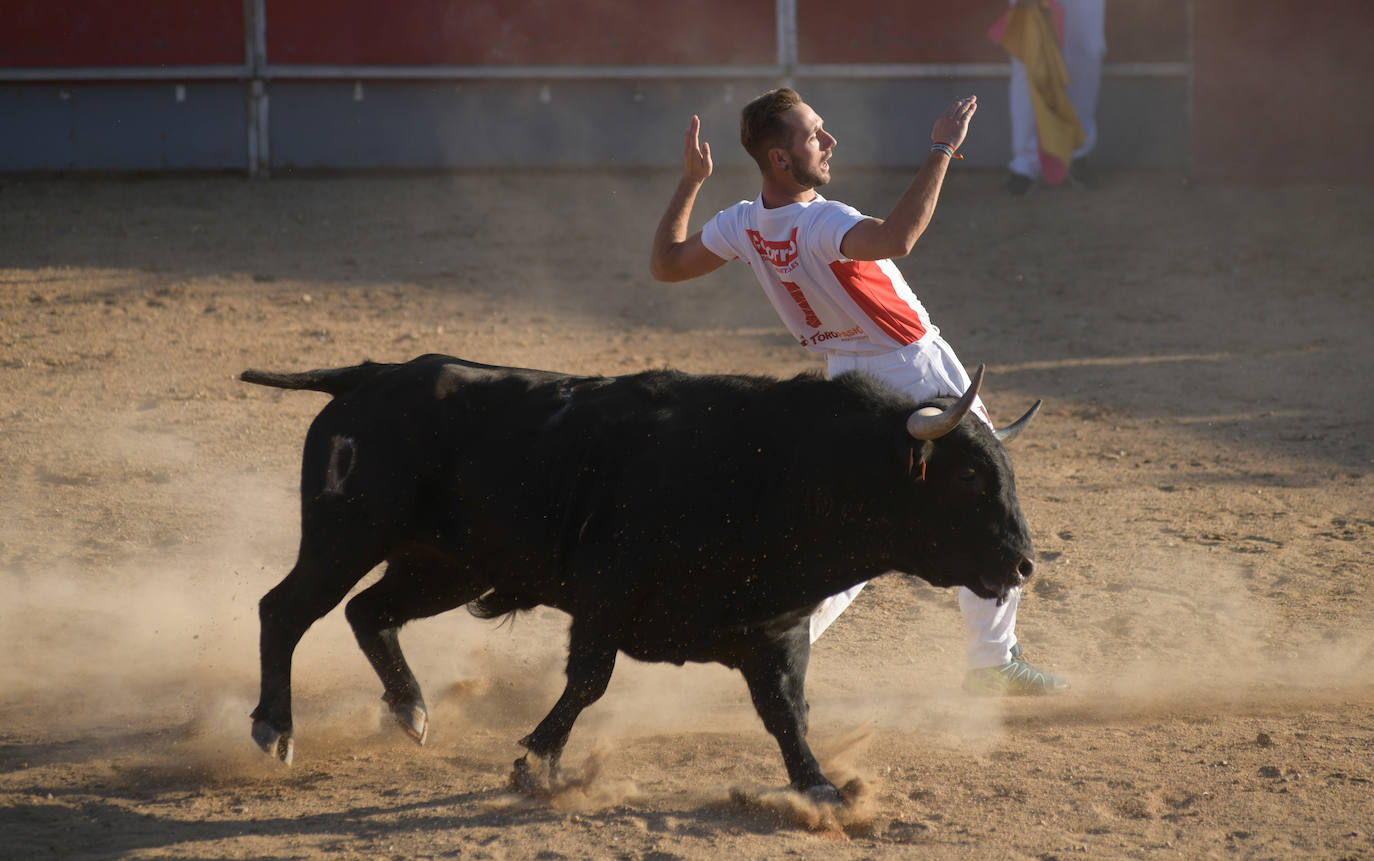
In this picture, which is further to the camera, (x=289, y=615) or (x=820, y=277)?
(x=289, y=615)

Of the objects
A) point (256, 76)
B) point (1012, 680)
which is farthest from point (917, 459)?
point (256, 76)

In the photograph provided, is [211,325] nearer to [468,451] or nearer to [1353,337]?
[468,451]

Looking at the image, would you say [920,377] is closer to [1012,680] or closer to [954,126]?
[954,126]

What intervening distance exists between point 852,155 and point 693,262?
8.74 metres

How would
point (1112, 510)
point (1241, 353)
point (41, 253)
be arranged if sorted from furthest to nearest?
point (41, 253) → point (1241, 353) → point (1112, 510)

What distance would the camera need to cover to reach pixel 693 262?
4.11 m

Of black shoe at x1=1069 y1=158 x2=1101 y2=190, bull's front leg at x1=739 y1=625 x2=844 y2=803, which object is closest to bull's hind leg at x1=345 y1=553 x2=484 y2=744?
bull's front leg at x1=739 y1=625 x2=844 y2=803

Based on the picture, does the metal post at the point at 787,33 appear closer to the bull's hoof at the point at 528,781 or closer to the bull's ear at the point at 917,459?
the bull's ear at the point at 917,459

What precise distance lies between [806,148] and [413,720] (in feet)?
6.19

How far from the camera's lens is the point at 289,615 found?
3.92 m

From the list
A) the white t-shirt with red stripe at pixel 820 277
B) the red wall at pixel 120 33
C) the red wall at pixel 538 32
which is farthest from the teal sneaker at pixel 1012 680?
the red wall at pixel 120 33

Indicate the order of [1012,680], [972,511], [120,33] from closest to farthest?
[972,511]
[1012,680]
[120,33]

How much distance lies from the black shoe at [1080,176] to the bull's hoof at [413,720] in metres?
9.40

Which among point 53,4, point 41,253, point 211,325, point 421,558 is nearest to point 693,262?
point 421,558
